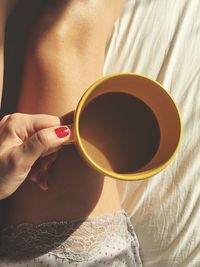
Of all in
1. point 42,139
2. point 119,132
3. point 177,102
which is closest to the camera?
point 42,139

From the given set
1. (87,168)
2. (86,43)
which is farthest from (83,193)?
(86,43)

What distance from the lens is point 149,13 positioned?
1047mm

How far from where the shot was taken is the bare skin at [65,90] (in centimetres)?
82

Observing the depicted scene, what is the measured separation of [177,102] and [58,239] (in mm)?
410

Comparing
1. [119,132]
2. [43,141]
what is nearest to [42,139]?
[43,141]

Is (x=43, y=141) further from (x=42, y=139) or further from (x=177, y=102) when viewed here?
(x=177, y=102)

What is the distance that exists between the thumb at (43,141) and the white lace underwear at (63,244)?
0.19 metres

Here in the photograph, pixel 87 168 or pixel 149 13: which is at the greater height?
pixel 149 13

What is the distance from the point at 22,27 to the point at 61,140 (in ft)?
1.23

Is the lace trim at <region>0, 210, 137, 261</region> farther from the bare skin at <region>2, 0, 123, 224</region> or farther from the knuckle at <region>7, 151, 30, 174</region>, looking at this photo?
the knuckle at <region>7, 151, 30, 174</region>

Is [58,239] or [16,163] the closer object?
[16,163]

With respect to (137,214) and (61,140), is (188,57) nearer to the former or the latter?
(137,214)

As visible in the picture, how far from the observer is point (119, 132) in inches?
31.3

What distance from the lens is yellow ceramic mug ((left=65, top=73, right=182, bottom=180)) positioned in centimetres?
72
